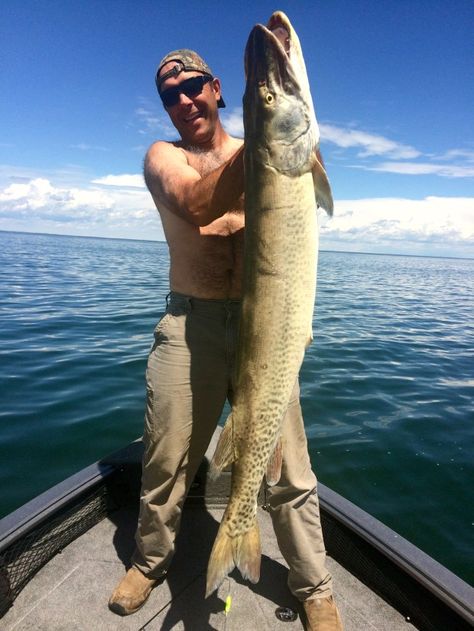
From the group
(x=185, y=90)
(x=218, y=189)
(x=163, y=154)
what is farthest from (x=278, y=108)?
(x=185, y=90)

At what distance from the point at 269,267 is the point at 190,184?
679 mm

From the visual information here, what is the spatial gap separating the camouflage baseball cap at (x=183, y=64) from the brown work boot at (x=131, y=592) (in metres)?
3.53

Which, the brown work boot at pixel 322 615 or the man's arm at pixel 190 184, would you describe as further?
the brown work boot at pixel 322 615

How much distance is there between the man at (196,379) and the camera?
118 inches

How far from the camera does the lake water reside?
5566mm

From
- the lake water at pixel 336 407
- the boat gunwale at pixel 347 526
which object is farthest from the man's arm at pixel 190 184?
the lake water at pixel 336 407

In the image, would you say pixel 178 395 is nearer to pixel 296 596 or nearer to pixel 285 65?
pixel 296 596

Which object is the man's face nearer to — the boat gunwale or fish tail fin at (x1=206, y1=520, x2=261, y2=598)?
fish tail fin at (x1=206, y1=520, x2=261, y2=598)

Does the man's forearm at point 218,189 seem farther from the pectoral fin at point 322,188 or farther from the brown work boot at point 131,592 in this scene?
the brown work boot at point 131,592

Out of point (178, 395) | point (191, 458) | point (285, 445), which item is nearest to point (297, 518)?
point (285, 445)

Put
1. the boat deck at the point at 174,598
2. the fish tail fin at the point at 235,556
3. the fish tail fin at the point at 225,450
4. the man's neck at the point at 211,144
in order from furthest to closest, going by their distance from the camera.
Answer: the man's neck at the point at 211,144 → the boat deck at the point at 174,598 → the fish tail fin at the point at 225,450 → the fish tail fin at the point at 235,556

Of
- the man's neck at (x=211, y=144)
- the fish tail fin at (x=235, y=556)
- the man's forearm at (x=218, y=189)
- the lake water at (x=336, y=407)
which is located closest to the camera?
the man's forearm at (x=218, y=189)

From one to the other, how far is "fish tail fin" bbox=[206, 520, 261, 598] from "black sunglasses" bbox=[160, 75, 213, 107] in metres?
2.79

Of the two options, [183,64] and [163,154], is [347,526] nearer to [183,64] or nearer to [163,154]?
[163,154]
